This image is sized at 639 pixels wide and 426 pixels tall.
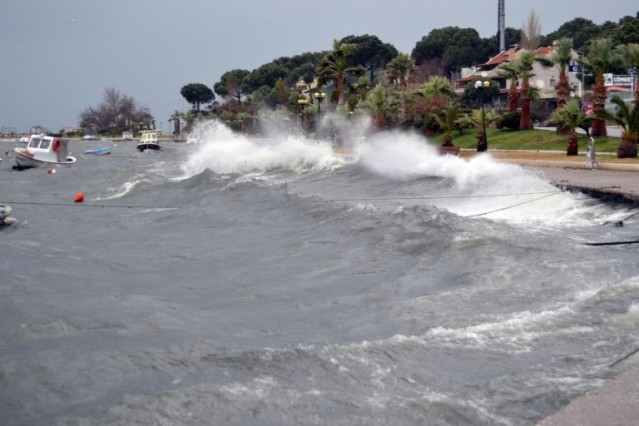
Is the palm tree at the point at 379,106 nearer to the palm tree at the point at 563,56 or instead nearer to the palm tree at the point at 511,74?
the palm tree at the point at 511,74

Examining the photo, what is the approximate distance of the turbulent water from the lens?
24.2ft

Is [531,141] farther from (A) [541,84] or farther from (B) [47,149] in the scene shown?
(A) [541,84]

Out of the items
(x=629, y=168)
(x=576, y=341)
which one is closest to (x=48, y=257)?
(x=576, y=341)

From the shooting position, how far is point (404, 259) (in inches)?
583

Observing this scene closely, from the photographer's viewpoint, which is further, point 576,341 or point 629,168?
point 629,168

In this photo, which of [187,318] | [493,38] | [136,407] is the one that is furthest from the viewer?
[493,38]

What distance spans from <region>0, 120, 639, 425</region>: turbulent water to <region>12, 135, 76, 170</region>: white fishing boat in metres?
34.1

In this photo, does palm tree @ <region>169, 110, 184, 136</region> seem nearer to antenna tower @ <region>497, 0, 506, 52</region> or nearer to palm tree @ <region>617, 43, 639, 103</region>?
antenna tower @ <region>497, 0, 506, 52</region>

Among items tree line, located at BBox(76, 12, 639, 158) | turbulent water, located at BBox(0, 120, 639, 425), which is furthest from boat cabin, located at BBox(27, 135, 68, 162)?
turbulent water, located at BBox(0, 120, 639, 425)

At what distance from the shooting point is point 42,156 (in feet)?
184

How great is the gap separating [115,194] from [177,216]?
11.9 meters

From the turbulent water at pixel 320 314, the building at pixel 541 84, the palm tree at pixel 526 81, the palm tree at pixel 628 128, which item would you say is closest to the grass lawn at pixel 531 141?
the palm tree at pixel 526 81

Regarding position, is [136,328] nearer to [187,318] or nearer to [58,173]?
[187,318]

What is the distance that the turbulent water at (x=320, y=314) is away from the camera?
7.39m
